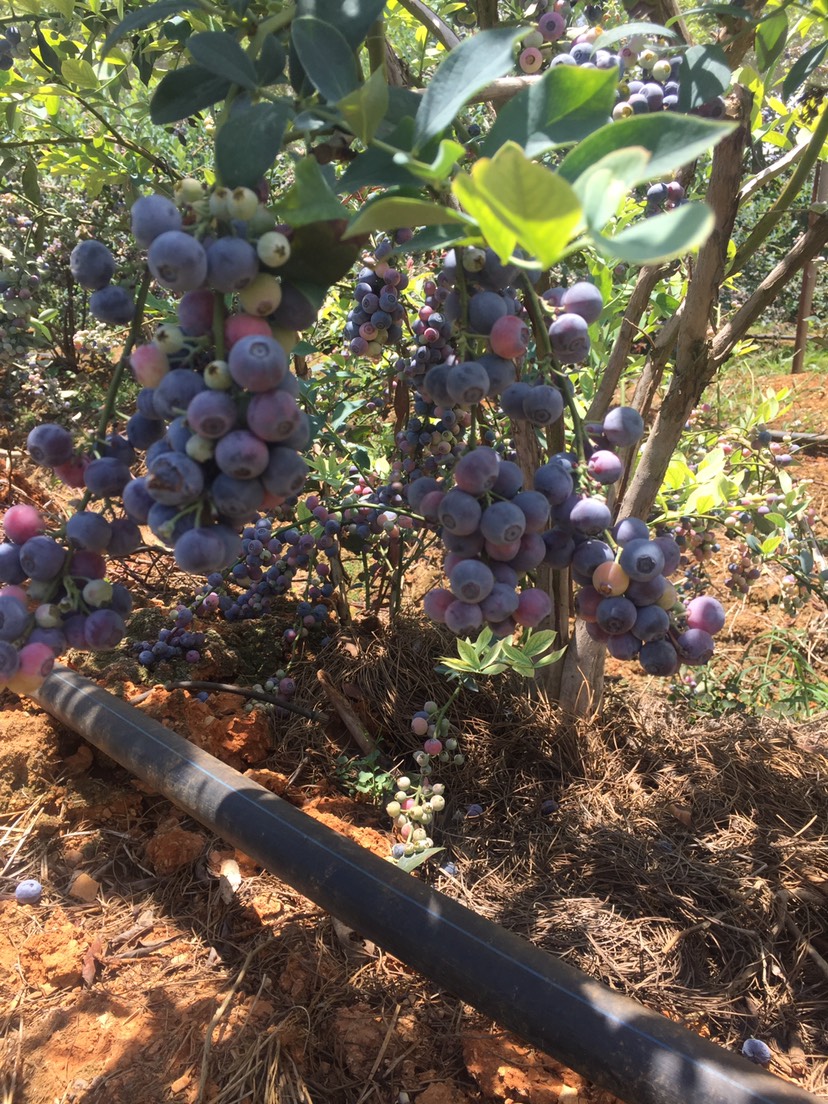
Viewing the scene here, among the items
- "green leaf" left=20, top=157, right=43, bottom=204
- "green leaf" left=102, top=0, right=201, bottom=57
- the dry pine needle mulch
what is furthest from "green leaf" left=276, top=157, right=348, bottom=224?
the dry pine needle mulch

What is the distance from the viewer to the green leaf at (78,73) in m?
1.22

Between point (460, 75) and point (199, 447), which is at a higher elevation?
point (460, 75)

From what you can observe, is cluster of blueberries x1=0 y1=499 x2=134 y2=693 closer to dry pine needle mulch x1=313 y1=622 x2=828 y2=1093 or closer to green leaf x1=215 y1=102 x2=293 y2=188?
green leaf x1=215 y1=102 x2=293 y2=188

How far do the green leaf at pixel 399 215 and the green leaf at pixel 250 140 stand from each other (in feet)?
0.43

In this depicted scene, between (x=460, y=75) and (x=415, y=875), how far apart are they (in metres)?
1.55

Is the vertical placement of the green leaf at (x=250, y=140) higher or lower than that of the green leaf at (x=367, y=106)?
lower

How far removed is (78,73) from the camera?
123 centimetres

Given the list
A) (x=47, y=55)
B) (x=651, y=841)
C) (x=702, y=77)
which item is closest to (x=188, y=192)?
(x=702, y=77)

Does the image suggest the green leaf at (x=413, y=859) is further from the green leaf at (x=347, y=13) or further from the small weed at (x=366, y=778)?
the green leaf at (x=347, y=13)

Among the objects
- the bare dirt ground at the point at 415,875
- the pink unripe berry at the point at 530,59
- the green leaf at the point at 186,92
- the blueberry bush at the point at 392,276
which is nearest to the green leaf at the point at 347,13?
the blueberry bush at the point at 392,276

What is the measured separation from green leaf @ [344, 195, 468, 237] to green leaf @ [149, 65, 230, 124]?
336 mm

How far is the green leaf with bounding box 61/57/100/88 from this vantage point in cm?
122

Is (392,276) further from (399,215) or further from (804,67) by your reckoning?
(399,215)

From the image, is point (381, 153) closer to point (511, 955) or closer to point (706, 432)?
point (511, 955)
